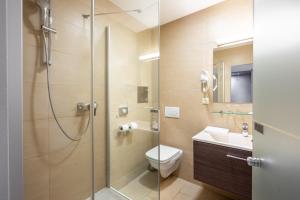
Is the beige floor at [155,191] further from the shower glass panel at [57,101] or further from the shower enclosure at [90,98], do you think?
the shower glass panel at [57,101]

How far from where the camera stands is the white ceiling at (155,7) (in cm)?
177

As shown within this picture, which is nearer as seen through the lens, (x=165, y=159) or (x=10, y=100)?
(x=10, y=100)

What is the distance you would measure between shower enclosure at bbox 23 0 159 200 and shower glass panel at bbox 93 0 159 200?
0.01 metres

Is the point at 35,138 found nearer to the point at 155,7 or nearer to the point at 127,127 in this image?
the point at 127,127

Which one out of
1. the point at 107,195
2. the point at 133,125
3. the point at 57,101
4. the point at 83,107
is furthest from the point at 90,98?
the point at 107,195

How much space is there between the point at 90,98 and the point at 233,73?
1725mm

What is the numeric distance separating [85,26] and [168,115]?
65.1 inches

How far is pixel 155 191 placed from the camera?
1.76 metres

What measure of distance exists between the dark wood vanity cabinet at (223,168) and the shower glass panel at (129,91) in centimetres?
54

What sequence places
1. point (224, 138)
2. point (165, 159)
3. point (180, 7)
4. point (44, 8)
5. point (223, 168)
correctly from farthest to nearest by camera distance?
point (180, 7) < point (165, 159) < point (224, 138) < point (223, 168) < point (44, 8)

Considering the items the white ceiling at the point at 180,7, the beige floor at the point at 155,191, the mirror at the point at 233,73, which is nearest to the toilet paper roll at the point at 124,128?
the beige floor at the point at 155,191

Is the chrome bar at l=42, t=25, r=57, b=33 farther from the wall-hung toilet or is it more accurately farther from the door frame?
the wall-hung toilet

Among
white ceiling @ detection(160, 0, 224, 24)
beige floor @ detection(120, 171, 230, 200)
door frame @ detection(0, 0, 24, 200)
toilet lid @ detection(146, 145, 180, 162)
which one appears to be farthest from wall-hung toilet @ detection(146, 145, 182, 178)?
white ceiling @ detection(160, 0, 224, 24)

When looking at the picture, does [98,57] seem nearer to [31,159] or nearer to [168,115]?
[31,159]
